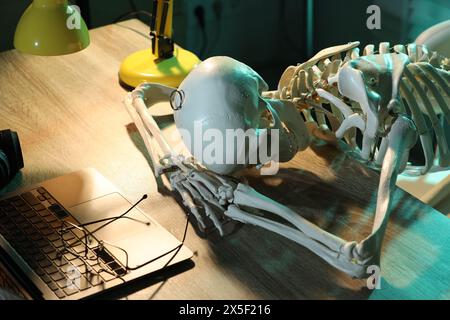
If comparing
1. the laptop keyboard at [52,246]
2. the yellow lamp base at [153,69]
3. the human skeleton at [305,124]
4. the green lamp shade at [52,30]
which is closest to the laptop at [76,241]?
the laptop keyboard at [52,246]

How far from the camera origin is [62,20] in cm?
166

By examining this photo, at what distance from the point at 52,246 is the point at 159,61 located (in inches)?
29.2

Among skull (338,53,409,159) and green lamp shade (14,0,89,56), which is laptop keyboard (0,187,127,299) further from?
skull (338,53,409,159)

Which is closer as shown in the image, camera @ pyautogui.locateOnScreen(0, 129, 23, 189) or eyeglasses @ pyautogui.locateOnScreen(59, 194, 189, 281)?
eyeglasses @ pyautogui.locateOnScreen(59, 194, 189, 281)

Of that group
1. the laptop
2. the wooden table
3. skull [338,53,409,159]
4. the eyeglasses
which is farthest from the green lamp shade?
skull [338,53,409,159]

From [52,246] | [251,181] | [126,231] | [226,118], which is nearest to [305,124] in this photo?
[251,181]

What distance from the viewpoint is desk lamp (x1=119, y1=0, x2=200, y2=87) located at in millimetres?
1882

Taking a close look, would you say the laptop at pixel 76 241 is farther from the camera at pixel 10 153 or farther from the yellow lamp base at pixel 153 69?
the yellow lamp base at pixel 153 69

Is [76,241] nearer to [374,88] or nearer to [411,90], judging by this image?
[374,88]

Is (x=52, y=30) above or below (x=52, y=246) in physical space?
above

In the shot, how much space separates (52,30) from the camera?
166cm

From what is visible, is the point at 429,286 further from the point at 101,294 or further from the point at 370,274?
the point at 101,294

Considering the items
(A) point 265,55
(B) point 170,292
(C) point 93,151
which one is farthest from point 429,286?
(A) point 265,55

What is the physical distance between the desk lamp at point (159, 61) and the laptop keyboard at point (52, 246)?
0.50 metres
